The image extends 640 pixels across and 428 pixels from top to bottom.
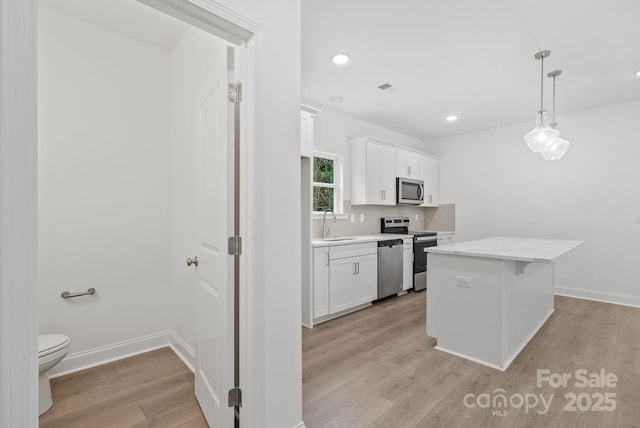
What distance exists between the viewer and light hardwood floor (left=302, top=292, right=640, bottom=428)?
180 cm

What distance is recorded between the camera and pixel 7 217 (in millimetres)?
771

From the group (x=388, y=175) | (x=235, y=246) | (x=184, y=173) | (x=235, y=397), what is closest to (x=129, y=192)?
(x=184, y=173)

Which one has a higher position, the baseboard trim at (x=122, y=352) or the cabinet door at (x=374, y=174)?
the cabinet door at (x=374, y=174)

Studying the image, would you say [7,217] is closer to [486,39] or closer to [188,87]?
[188,87]

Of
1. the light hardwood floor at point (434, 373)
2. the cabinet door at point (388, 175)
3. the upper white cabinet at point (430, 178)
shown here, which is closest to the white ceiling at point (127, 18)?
the light hardwood floor at point (434, 373)

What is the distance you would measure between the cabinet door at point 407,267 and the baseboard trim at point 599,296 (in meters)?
2.18

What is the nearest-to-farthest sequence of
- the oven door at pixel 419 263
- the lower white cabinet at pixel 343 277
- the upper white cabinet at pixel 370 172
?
1. the lower white cabinet at pixel 343 277
2. the upper white cabinet at pixel 370 172
3. the oven door at pixel 419 263

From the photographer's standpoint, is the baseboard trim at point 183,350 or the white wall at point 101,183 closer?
the white wall at point 101,183

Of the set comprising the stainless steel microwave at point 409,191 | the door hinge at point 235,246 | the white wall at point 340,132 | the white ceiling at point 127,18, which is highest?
the white ceiling at point 127,18

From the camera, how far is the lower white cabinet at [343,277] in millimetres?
3328

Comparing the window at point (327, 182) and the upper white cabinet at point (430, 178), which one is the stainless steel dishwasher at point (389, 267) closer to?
the window at point (327, 182)

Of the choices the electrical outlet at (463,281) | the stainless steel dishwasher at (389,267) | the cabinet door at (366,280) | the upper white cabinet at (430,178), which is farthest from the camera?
the upper white cabinet at (430,178)

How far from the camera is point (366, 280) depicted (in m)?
3.85

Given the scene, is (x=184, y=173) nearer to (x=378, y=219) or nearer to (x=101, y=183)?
(x=101, y=183)
